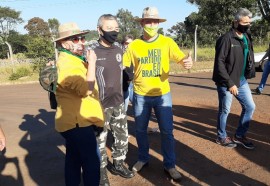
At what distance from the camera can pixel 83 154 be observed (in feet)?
10.3

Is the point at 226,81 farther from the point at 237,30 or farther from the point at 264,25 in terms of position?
the point at 264,25

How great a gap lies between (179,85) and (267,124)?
20.0 ft

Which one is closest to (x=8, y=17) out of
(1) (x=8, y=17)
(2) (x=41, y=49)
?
(1) (x=8, y=17)

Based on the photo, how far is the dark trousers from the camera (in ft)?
10.2

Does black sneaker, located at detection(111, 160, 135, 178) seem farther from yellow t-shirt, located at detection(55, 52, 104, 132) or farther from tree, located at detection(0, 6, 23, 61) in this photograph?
tree, located at detection(0, 6, 23, 61)

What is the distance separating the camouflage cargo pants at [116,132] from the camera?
3.98 m

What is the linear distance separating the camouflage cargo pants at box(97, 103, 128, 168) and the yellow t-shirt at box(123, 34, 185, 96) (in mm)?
400

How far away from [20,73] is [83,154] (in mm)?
17235

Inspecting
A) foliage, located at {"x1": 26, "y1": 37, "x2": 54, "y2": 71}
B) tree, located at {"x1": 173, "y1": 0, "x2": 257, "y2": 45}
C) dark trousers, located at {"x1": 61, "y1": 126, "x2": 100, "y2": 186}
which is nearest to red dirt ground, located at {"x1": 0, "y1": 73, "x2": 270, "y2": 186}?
dark trousers, located at {"x1": 61, "y1": 126, "x2": 100, "y2": 186}

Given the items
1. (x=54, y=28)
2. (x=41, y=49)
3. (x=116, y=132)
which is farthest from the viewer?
(x=41, y=49)

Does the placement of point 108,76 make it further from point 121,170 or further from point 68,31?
point 121,170

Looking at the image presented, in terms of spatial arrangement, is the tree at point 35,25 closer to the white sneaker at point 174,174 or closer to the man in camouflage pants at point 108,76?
the man in camouflage pants at point 108,76

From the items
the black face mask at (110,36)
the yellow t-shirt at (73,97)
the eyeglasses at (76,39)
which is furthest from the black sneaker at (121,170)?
the eyeglasses at (76,39)

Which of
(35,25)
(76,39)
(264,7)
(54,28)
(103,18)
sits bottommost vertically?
(76,39)
